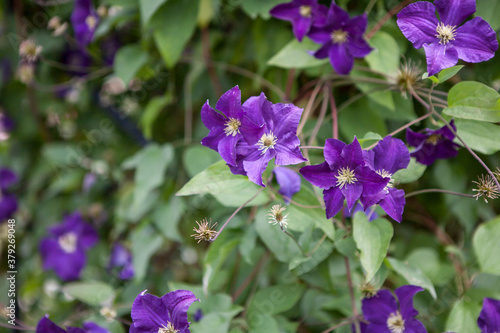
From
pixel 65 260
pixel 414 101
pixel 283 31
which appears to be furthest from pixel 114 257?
pixel 414 101

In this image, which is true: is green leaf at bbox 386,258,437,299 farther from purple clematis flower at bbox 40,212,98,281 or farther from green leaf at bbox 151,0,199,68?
purple clematis flower at bbox 40,212,98,281

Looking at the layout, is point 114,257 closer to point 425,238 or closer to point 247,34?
point 247,34

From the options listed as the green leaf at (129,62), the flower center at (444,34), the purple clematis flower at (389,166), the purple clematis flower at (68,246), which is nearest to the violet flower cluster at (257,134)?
the purple clematis flower at (389,166)

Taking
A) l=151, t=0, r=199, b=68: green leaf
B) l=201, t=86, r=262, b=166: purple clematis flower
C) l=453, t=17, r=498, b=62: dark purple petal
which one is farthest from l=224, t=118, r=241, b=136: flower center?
l=151, t=0, r=199, b=68: green leaf

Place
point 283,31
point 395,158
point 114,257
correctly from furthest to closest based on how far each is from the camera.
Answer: point 114,257 → point 283,31 → point 395,158

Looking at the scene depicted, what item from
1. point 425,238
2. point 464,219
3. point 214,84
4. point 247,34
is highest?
point 247,34

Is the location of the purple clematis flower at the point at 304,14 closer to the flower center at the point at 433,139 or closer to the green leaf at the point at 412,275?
the flower center at the point at 433,139
